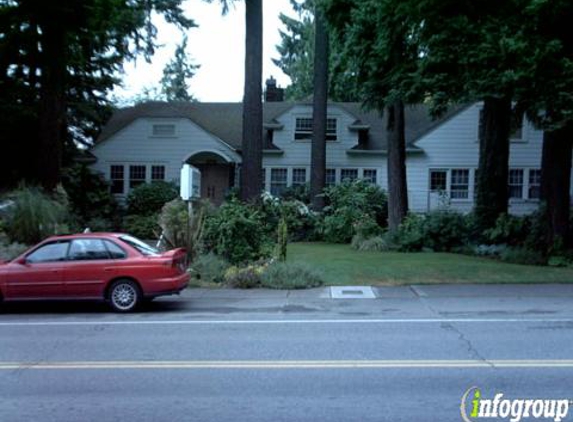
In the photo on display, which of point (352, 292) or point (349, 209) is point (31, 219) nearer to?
point (352, 292)

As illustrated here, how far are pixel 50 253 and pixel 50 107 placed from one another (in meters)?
13.6

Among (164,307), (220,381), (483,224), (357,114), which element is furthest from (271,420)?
(357,114)

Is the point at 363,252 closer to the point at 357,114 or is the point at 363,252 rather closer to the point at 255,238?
the point at 255,238

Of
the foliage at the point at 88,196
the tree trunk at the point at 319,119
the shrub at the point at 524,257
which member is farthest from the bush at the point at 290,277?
the tree trunk at the point at 319,119

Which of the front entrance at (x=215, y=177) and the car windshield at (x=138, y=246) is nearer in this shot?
the car windshield at (x=138, y=246)

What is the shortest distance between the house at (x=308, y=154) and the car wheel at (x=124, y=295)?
1969cm

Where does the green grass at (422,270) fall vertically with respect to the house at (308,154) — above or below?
below

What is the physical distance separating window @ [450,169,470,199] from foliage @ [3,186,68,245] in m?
20.0

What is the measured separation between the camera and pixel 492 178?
22.8m

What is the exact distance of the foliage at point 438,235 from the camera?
22641 mm

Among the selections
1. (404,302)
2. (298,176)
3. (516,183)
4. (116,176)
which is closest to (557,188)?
(404,302)

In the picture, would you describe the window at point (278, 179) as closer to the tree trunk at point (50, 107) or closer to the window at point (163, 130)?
the window at point (163, 130)

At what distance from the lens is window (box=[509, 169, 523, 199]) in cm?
3216

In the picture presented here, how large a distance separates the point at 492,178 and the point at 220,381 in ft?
59.3
